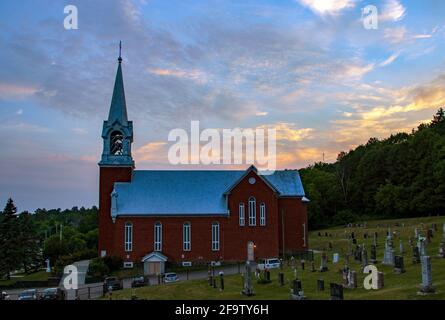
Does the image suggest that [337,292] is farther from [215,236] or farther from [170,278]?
[215,236]

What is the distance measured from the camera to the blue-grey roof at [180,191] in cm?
5066

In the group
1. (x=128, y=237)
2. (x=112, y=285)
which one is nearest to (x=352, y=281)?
(x=112, y=285)

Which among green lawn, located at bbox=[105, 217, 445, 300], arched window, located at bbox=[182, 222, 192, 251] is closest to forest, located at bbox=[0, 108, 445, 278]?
arched window, located at bbox=[182, 222, 192, 251]

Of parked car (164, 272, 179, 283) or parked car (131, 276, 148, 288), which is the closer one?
→ parked car (131, 276, 148, 288)

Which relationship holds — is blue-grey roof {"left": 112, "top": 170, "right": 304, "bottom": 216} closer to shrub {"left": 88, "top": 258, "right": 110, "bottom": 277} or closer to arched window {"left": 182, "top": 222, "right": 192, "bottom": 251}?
arched window {"left": 182, "top": 222, "right": 192, "bottom": 251}

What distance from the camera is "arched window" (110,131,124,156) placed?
52.3m

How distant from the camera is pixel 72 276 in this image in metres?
43.1

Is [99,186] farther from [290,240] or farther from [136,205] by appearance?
[290,240]

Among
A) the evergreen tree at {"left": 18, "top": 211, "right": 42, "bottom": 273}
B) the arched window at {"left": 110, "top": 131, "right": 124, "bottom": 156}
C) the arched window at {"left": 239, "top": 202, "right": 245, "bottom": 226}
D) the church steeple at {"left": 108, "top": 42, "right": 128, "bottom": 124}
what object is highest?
the church steeple at {"left": 108, "top": 42, "right": 128, "bottom": 124}

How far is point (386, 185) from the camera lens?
86750mm

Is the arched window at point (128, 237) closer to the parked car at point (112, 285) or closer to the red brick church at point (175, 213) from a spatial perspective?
the red brick church at point (175, 213)

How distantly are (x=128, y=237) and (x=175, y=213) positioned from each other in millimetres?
5498

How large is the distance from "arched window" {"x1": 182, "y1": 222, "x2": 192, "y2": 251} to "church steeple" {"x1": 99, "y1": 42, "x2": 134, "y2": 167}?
9.10 metres
